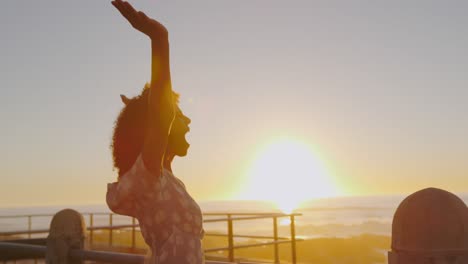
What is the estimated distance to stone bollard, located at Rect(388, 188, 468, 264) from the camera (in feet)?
6.32

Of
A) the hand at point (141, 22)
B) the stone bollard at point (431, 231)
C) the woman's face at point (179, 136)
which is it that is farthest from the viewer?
the woman's face at point (179, 136)

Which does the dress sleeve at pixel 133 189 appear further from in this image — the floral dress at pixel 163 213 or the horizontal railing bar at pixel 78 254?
the horizontal railing bar at pixel 78 254

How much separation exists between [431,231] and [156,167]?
113 cm

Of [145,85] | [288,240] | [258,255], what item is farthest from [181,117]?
[258,255]

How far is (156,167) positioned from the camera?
1974mm

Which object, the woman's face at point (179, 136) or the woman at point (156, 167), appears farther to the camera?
the woman's face at point (179, 136)

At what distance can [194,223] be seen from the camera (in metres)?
2.12

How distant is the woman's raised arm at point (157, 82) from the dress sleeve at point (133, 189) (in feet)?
0.36

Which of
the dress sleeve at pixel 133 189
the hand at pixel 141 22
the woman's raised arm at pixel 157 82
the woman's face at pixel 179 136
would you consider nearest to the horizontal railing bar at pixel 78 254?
the dress sleeve at pixel 133 189

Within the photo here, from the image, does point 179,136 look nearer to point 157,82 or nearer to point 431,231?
point 157,82

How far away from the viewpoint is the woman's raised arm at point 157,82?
72.6 inches

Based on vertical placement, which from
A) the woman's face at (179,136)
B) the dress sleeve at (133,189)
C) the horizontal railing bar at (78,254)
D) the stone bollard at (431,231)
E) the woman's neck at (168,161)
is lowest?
the horizontal railing bar at (78,254)

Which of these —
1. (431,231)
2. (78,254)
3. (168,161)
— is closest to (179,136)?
(168,161)

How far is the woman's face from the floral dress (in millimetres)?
146
